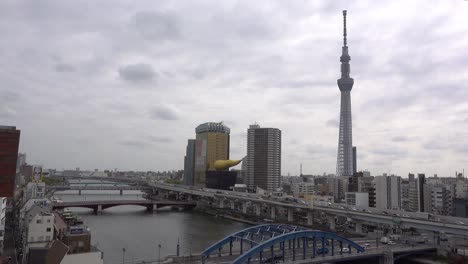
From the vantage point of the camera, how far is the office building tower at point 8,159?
93.9ft

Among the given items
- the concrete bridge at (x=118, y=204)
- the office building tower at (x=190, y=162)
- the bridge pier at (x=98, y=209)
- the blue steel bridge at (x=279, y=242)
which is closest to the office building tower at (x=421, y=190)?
the blue steel bridge at (x=279, y=242)

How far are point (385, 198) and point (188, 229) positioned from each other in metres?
33.1

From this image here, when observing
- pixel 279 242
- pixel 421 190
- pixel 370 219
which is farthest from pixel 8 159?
pixel 421 190

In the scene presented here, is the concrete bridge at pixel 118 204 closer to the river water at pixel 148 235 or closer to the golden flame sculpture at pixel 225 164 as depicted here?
the river water at pixel 148 235

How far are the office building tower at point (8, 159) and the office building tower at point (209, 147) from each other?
7954 cm

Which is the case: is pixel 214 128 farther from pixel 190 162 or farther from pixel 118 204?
pixel 118 204

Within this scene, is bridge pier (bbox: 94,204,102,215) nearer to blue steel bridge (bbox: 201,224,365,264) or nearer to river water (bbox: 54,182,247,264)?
river water (bbox: 54,182,247,264)

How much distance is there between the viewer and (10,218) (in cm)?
4066

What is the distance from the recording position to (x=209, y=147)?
4500 inches

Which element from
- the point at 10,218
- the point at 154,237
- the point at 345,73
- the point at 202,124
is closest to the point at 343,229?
the point at 154,237

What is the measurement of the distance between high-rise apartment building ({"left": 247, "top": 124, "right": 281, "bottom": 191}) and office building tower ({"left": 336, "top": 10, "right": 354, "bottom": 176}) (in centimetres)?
3934

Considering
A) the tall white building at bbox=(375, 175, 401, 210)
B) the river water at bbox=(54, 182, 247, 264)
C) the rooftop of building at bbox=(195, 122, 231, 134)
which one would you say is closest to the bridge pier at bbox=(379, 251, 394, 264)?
the river water at bbox=(54, 182, 247, 264)

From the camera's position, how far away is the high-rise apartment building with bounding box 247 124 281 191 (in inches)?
3743

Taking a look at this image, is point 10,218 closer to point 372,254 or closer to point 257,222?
point 257,222
